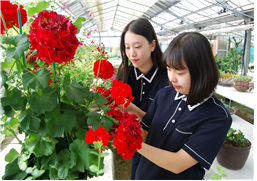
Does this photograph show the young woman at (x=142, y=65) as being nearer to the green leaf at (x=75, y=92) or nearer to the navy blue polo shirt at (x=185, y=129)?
the navy blue polo shirt at (x=185, y=129)

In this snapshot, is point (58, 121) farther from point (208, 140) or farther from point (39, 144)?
point (208, 140)

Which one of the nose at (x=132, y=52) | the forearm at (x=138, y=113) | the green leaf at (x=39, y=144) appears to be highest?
the nose at (x=132, y=52)

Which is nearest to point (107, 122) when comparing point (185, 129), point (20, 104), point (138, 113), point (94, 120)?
point (94, 120)

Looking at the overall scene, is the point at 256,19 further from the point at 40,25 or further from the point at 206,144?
the point at 40,25

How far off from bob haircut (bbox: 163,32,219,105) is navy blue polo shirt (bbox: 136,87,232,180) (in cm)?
9

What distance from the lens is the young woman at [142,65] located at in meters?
1.16

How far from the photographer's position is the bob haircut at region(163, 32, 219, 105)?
74cm

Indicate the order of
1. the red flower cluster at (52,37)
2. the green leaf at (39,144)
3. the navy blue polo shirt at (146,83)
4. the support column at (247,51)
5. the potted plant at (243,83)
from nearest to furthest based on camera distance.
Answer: the red flower cluster at (52,37), the green leaf at (39,144), the navy blue polo shirt at (146,83), the potted plant at (243,83), the support column at (247,51)

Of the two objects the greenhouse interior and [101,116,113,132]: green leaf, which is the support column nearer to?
the greenhouse interior

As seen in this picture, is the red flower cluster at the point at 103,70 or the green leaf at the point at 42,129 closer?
the green leaf at the point at 42,129

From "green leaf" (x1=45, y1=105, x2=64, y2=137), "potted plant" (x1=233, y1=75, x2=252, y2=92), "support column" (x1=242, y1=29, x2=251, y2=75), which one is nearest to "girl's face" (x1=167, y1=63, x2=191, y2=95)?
"green leaf" (x1=45, y1=105, x2=64, y2=137)

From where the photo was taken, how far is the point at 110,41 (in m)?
18.0

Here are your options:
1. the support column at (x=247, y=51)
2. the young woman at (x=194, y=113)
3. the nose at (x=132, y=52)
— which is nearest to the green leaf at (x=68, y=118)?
the young woman at (x=194, y=113)

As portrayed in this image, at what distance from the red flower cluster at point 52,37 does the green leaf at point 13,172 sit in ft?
1.27
